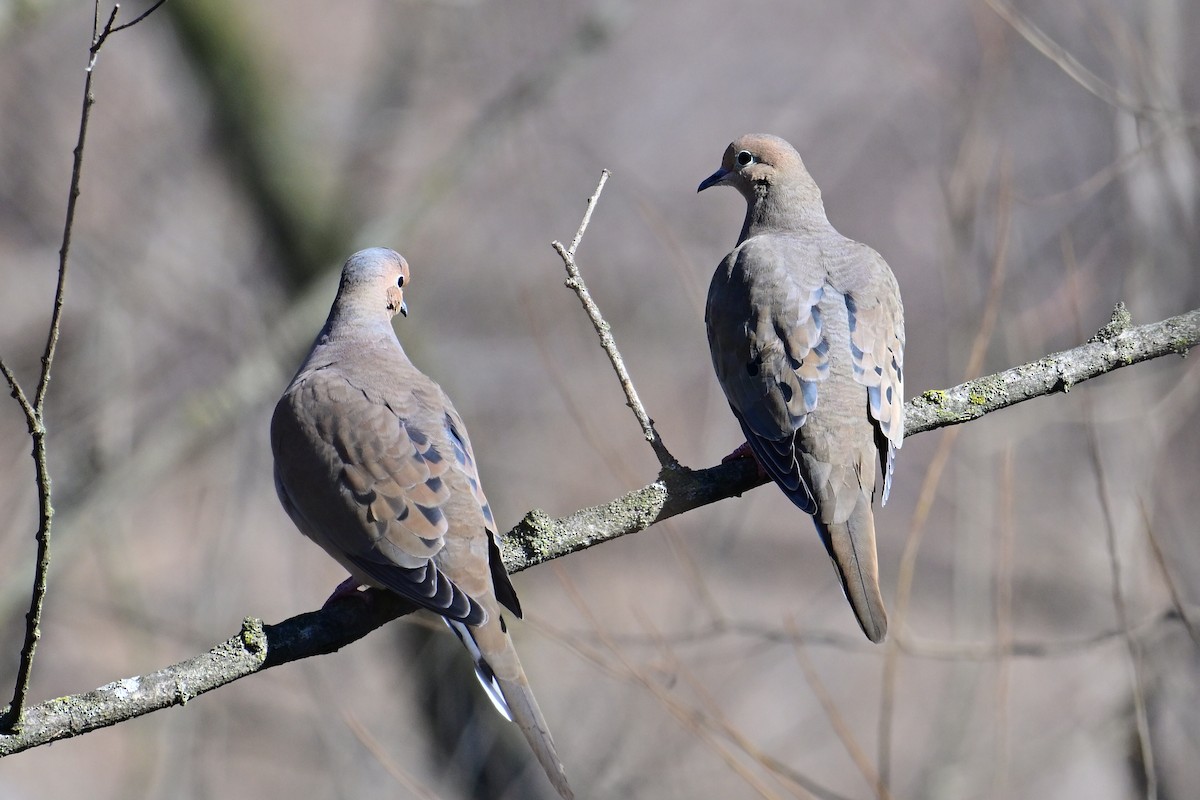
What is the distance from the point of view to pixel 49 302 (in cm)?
738

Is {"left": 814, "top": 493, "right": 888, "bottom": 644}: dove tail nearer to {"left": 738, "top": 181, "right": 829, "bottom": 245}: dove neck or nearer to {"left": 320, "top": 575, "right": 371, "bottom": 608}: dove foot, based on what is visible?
{"left": 320, "top": 575, "right": 371, "bottom": 608}: dove foot

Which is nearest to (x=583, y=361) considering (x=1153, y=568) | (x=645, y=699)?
(x=645, y=699)

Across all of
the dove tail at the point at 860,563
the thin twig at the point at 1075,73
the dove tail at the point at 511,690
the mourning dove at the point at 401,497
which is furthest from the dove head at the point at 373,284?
the thin twig at the point at 1075,73

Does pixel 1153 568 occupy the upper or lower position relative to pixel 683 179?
lower

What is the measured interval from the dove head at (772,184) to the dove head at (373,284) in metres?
1.24

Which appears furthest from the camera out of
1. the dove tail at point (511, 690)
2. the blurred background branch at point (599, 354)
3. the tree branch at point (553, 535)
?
the blurred background branch at point (599, 354)

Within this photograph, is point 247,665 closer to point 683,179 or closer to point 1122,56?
point 1122,56

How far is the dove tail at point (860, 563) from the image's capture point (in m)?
3.11

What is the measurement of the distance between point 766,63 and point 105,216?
4.87 metres

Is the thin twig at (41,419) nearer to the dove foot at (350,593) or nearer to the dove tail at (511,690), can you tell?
the dove foot at (350,593)

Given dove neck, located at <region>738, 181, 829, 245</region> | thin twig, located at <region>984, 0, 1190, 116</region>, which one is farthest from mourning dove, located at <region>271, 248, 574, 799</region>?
thin twig, located at <region>984, 0, 1190, 116</region>

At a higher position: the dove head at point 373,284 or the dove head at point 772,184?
the dove head at point 772,184

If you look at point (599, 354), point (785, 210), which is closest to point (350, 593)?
point (785, 210)

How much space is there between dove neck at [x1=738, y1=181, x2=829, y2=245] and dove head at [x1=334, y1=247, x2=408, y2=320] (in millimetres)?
1267
